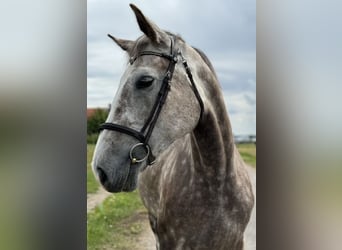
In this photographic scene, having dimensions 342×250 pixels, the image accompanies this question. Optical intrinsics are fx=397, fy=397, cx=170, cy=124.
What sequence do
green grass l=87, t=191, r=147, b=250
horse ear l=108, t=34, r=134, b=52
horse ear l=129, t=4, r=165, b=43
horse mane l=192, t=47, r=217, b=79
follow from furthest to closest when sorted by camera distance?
green grass l=87, t=191, r=147, b=250, horse mane l=192, t=47, r=217, b=79, horse ear l=108, t=34, r=134, b=52, horse ear l=129, t=4, r=165, b=43

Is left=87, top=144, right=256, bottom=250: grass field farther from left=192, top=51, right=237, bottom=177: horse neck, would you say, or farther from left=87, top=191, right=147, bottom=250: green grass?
left=192, top=51, right=237, bottom=177: horse neck

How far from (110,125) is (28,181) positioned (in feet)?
1.43

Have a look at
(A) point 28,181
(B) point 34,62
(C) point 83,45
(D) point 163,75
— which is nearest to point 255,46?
(D) point 163,75

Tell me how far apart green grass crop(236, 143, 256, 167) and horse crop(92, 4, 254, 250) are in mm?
25

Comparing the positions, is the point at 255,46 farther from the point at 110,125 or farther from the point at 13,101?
the point at 13,101

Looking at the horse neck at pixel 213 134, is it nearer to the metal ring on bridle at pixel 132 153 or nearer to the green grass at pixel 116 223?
the metal ring on bridle at pixel 132 153

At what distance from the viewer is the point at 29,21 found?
126cm

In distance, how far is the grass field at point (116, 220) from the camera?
1.30 metres

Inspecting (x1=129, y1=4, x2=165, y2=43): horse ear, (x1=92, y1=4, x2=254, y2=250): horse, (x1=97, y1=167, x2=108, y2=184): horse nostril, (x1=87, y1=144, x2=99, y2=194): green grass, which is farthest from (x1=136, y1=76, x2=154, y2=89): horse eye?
(x1=87, y1=144, x2=99, y2=194): green grass

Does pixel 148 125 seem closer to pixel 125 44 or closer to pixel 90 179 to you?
pixel 125 44

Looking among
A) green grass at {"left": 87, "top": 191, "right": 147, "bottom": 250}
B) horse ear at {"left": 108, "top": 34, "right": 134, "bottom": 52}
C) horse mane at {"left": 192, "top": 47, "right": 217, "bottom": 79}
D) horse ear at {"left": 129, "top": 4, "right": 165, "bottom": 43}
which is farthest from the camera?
green grass at {"left": 87, "top": 191, "right": 147, "bottom": 250}

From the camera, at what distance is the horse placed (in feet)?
3.26

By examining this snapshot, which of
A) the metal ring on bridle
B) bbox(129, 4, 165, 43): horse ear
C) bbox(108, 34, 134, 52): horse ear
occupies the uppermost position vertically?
bbox(129, 4, 165, 43): horse ear

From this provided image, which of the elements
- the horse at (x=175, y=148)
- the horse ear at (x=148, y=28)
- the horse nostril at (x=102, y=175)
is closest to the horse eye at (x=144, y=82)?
the horse at (x=175, y=148)
